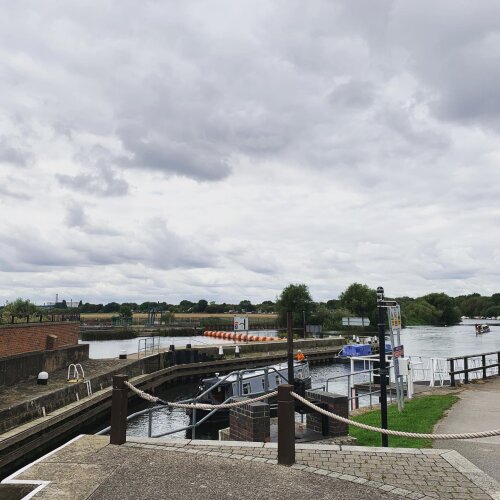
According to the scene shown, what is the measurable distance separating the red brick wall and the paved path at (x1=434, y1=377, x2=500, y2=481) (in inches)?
676

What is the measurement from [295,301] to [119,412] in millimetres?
89359

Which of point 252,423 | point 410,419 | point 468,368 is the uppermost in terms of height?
point 252,423

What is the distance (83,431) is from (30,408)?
4928 mm

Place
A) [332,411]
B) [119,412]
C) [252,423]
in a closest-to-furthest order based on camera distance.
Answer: [119,412] < [252,423] < [332,411]

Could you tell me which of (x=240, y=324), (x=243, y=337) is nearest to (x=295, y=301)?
(x=243, y=337)

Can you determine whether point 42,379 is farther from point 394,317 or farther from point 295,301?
point 295,301

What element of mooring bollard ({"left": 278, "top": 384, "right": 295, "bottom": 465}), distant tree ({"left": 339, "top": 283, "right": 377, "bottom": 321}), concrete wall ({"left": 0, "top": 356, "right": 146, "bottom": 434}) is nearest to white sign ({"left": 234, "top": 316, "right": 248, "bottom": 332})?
concrete wall ({"left": 0, "top": 356, "right": 146, "bottom": 434})

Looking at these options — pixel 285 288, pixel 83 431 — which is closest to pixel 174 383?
pixel 83 431

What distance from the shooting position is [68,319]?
93.1 feet

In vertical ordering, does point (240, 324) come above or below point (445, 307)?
below

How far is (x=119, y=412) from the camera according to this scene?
770 cm

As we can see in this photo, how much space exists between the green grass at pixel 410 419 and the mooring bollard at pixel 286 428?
356cm

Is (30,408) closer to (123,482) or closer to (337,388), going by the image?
(123,482)

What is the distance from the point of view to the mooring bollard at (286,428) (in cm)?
660
